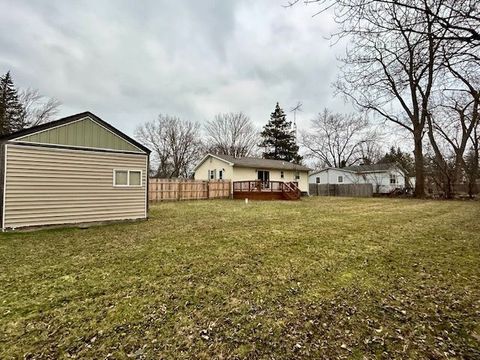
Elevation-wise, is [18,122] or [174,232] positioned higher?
[18,122]

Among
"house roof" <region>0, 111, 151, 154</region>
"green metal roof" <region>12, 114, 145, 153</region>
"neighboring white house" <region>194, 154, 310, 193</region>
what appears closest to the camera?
"house roof" <region>0, 111, 151, 154</region>

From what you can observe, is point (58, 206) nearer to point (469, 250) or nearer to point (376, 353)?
point (376, 353)

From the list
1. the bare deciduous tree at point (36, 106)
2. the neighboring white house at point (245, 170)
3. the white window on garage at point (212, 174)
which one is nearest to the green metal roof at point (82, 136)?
the neighboring white house at point (245, 170)

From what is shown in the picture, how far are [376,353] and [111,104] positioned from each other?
85.7 feet

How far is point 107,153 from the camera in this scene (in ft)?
29.1

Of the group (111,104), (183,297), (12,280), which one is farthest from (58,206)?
(111,104)

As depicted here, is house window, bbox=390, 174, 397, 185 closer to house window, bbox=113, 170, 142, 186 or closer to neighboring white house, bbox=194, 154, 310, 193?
neighboring white house, bbox=194, 154, 310, 193

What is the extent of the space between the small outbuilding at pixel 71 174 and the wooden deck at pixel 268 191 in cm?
1146

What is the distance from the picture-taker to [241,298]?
3.21 metres

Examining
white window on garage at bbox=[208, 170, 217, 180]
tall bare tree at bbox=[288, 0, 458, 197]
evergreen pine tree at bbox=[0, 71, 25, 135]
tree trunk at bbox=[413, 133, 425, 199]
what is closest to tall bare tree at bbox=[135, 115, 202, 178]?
white window on garage at bbox=[208, 170, 217, 180]

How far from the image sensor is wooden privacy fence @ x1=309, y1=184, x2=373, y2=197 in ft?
85.8

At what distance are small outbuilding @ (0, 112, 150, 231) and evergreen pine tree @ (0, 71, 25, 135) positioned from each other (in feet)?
69.4

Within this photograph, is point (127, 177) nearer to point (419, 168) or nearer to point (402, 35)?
point (402, 35)

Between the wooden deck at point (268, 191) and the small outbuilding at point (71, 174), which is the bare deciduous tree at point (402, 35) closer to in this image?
the small outbuilding at point (71, 174)
